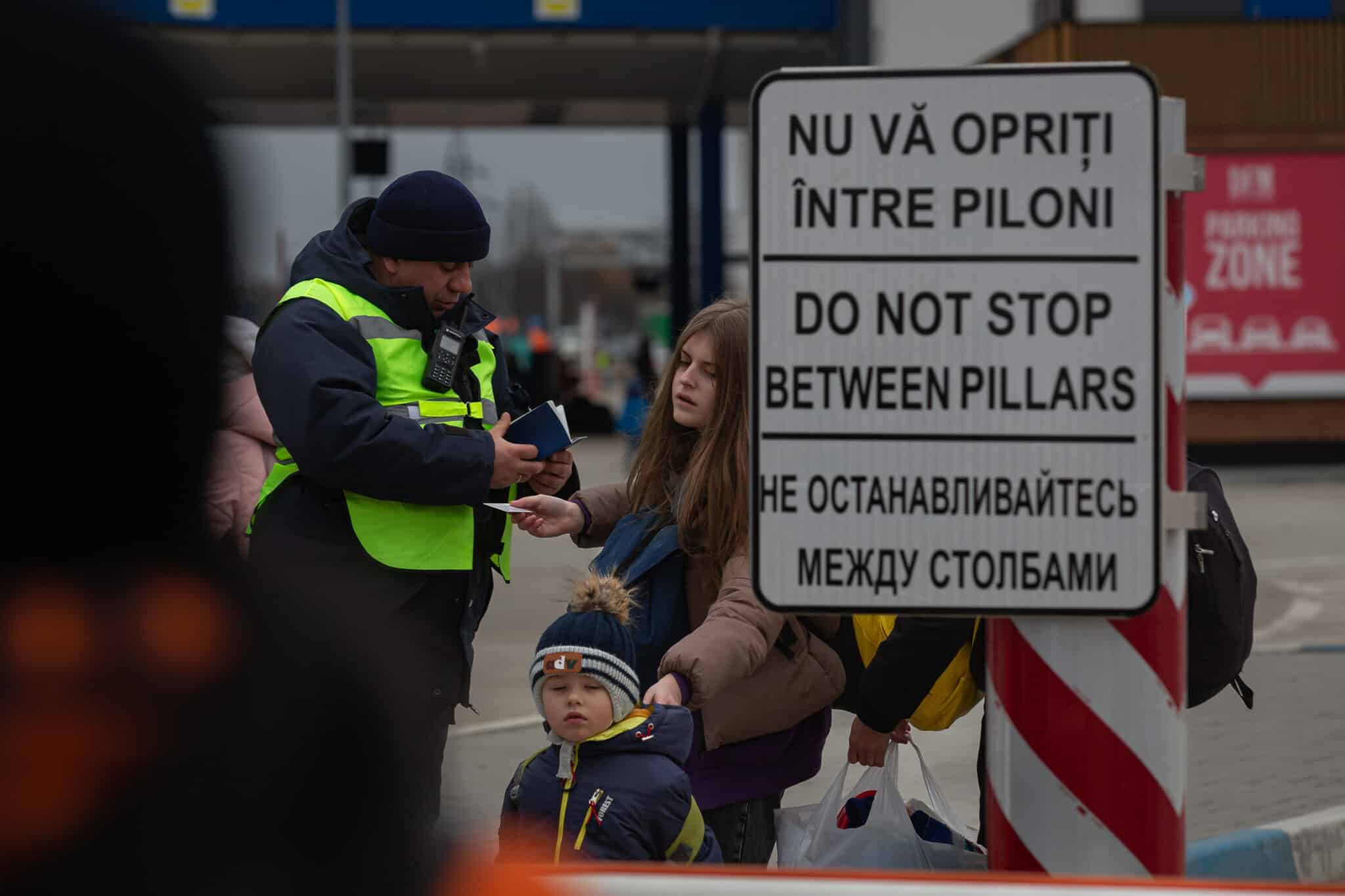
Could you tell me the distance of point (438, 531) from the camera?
384cm

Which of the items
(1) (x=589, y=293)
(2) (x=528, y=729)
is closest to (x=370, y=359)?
(2) (x=528, y=729)

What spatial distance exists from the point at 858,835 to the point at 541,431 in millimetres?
1114

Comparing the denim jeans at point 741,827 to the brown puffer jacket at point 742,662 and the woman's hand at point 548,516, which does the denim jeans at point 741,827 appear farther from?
the woman's hand at point 548,516

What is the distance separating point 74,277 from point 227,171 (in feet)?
0.31

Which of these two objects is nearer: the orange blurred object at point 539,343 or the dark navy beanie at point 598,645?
the dark navy beanie at point 598,645

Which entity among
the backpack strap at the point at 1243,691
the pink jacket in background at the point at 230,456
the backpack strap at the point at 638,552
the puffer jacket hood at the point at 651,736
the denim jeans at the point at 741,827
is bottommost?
the denim jeans at the point at 741,827

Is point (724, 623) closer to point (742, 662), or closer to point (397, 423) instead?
point (742, 662)

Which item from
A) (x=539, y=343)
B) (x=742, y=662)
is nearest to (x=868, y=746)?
(x=742, y=662)

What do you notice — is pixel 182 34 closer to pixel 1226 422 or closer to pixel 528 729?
pixel 528 729

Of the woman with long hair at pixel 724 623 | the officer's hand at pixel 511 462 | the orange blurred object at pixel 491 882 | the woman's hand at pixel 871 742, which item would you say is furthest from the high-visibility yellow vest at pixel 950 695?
the orange blurred object at pixel 491 882

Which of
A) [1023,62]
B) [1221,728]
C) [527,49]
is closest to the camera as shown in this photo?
[1221,728]

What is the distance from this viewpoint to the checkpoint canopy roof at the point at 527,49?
21.9 metres

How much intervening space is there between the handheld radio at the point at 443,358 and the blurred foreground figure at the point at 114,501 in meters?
2.81

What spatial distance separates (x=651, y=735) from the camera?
3.41 metres
